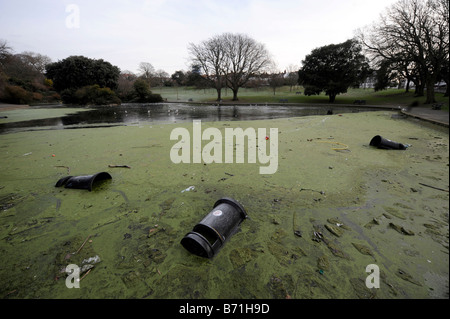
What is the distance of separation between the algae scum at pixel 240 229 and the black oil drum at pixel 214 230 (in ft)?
0.28

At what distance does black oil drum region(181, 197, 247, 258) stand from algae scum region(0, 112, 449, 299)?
9cm

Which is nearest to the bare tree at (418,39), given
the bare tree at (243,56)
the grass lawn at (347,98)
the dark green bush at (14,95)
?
the grass lawn at (347,98)

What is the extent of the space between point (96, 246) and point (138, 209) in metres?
0.61

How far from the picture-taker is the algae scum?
139 cm

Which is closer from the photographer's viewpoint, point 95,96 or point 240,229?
point 240,229

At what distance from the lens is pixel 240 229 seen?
1.96 metres

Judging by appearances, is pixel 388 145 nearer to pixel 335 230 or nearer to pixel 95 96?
pixel 335 230

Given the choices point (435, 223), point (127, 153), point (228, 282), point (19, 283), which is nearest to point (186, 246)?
point (228, 282)

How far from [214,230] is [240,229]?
0.44 metres

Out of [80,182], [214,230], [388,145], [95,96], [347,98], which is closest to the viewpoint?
[214,230]

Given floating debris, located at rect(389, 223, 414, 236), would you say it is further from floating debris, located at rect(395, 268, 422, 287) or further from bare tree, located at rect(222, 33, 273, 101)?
bare tree, located at rect(222, 33, 273, 101)

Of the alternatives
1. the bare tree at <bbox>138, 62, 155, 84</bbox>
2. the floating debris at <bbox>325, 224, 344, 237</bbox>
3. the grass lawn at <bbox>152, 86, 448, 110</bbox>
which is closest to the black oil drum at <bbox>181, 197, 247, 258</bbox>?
the floating debris at <bbox>325, 224, 344, 237</bbox>

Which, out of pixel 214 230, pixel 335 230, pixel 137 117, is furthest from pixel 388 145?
pixel 137 117
